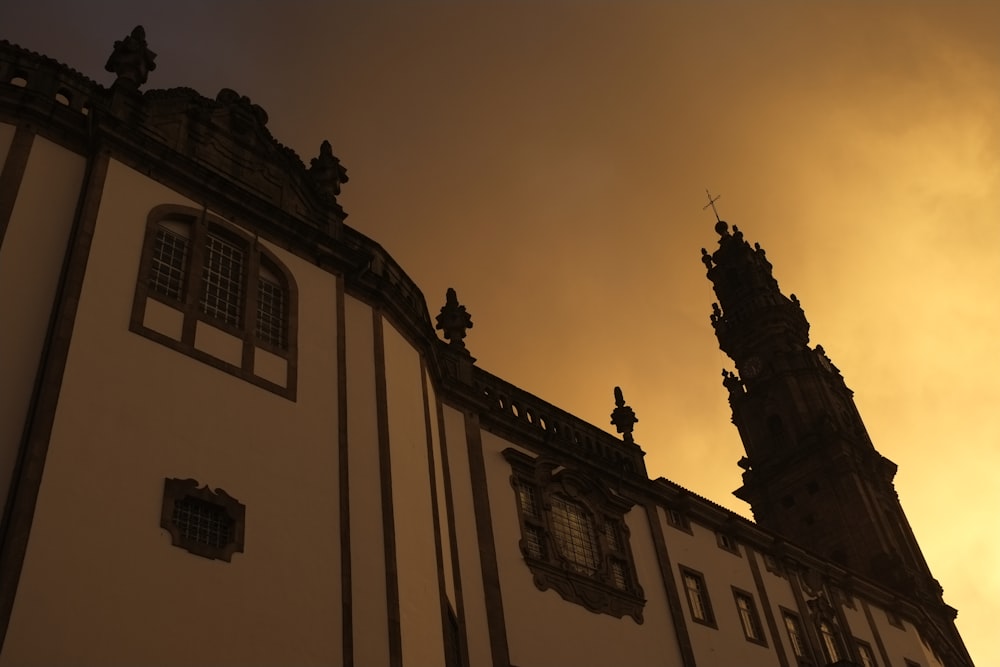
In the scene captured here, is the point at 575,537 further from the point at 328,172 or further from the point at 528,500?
the point at 328,172

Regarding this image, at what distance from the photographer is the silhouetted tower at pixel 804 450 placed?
140 ft

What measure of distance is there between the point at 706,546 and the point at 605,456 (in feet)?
12.7

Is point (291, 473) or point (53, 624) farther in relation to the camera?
point (291, 473)

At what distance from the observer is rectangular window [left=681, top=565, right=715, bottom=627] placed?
24922mm

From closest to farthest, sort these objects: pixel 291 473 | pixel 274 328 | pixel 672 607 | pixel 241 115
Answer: pixel 291 473 → pixel 274 328 → pixel 241 115 → pixel 672 607

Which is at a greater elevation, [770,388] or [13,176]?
[770,388]

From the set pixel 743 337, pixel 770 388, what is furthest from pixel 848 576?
pixel 743 337

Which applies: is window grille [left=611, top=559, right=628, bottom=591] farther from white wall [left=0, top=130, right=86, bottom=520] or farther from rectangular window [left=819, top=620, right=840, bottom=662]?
white wall [left=0, top=130, right=86, bottom=520]

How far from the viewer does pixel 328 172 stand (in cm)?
2131

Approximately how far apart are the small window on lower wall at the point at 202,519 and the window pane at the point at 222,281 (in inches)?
131

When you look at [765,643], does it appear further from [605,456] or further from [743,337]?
[743,337]

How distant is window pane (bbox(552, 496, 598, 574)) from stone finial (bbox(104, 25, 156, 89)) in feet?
39.5

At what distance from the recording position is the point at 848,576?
1300 inches

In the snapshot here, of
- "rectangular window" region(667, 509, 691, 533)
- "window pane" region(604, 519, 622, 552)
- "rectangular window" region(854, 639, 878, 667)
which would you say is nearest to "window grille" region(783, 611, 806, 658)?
"rectangular window" region(854, 639, 878, 667)
